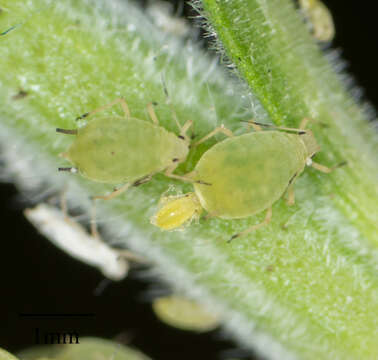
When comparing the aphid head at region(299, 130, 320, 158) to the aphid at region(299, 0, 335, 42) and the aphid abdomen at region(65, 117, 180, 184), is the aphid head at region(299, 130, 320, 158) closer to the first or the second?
the aphid abdomen at region(65, 117, 180, 184)

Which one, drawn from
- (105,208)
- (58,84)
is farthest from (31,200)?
(58,84)

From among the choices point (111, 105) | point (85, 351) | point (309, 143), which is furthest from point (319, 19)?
point (85, 351)

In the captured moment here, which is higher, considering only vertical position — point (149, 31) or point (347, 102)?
point (149, 31)

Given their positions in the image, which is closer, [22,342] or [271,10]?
[271,10]

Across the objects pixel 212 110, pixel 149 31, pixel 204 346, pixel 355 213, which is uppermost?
pixel 149 31

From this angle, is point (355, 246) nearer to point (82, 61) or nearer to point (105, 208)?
point (105, 208)

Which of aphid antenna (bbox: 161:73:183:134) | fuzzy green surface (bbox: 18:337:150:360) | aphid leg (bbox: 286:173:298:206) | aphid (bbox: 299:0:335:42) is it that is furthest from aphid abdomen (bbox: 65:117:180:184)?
aphid (bbox: 299:0:335:42)

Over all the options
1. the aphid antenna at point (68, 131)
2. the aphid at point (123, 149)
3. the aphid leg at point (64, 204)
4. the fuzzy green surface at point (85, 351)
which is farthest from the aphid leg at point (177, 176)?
the fuzzy green surface at point (85, 351)
